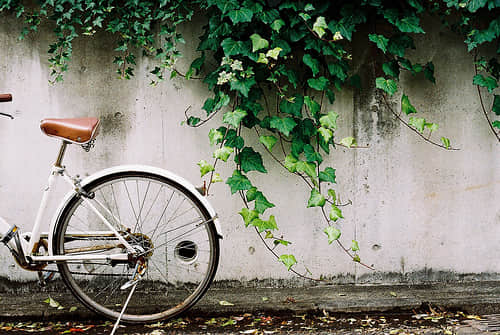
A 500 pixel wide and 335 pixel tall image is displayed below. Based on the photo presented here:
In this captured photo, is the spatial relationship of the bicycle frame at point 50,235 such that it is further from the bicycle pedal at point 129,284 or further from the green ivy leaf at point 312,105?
the green ivy leaf at point 312,105

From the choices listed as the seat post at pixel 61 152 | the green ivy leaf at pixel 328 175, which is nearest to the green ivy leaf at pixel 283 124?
the green ivy leaf at pixel 328 175

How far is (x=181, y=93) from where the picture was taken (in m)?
3.91

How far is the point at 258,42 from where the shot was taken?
342 centimetres

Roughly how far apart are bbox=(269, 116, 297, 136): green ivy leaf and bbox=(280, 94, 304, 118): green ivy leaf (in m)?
0.06

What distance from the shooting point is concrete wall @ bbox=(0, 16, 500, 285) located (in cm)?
388

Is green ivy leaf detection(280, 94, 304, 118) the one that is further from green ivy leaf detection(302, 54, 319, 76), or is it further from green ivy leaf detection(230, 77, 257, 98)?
green ivy leaf detection(230, 77, 257, 98)

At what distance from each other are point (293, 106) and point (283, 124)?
16 cm

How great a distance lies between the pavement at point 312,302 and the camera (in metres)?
3.71

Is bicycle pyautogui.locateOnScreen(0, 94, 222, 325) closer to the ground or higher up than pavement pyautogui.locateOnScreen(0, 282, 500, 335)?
higher up

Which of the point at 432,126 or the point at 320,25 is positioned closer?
the point at 320,25

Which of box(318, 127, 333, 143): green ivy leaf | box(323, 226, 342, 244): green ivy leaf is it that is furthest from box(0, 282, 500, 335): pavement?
box(318, 127, 333, 143): green ivy leaf

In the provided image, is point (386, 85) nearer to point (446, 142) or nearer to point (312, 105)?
point (312, 105)

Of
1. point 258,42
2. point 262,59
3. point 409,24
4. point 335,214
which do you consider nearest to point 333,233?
point 335,214

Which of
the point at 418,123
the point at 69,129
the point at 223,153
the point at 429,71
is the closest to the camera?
the point at 69,129
